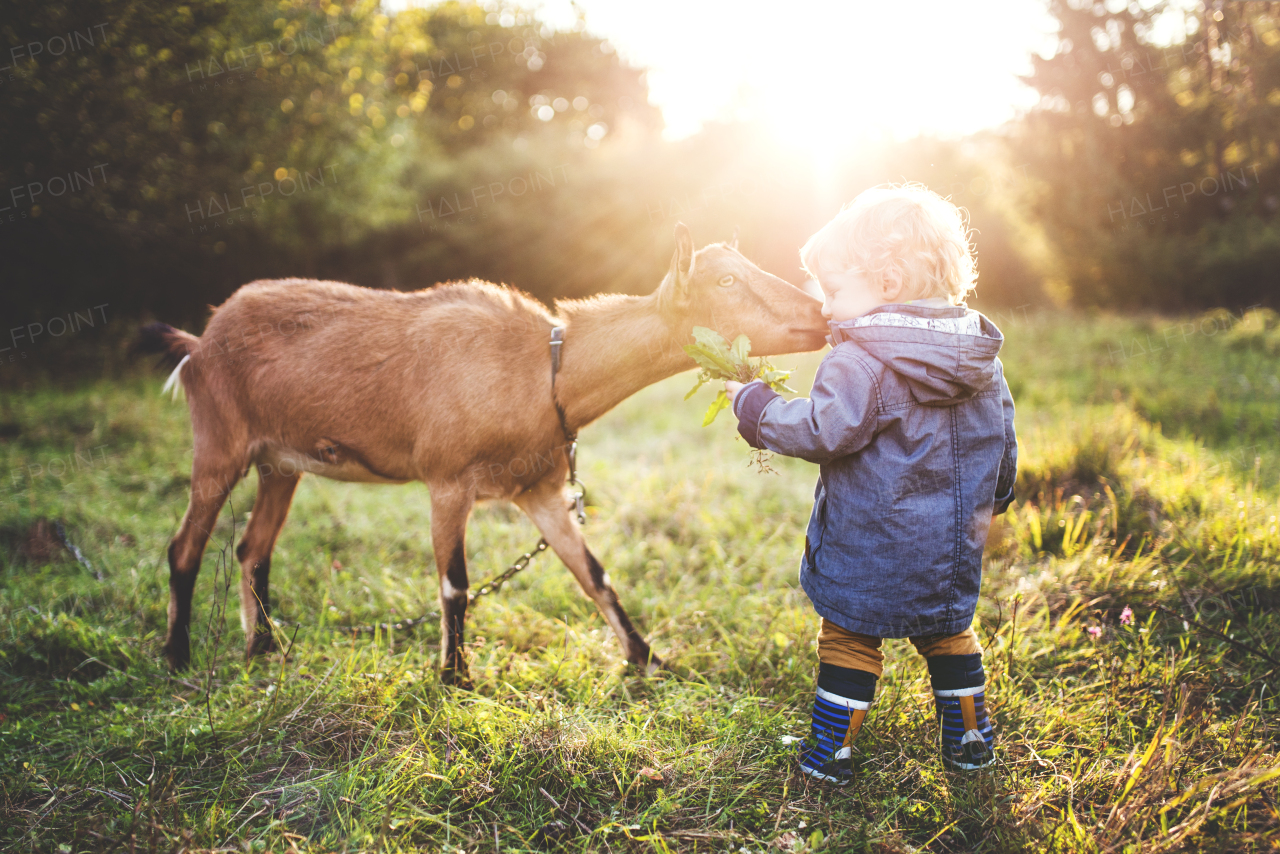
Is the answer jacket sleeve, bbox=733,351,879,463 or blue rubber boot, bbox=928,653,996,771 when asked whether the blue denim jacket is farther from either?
blue rubber boot, bbox=928,653,996,771

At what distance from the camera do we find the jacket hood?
1987 mm

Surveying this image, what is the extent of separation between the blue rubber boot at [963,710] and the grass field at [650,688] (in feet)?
0.21

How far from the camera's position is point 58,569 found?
416 centimetres

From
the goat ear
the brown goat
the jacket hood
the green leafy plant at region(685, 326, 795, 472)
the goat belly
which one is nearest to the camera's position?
the jacket hood

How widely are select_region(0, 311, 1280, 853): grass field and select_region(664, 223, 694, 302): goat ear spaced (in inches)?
64.3

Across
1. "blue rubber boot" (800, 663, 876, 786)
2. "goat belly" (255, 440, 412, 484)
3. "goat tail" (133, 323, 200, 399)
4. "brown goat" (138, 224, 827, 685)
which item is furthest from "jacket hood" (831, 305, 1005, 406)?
"goat tail" (133, 323, 200, 399)

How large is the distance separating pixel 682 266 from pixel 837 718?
1.69m

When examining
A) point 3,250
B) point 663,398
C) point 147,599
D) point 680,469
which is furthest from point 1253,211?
point 3,250

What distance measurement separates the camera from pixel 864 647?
7.32 ft

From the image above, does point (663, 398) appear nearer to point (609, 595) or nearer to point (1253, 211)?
point (609, 595)

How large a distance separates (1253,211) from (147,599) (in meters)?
17.8

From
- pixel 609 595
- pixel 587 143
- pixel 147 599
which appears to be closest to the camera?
pixel 609 595

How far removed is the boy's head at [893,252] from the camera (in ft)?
6.91

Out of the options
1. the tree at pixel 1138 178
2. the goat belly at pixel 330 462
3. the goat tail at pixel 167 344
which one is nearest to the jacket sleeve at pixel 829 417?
the goat belly at pixel 330 462
